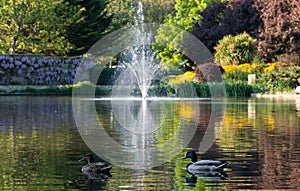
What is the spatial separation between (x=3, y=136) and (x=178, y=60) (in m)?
40.0

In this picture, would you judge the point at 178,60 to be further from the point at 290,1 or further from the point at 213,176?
the point at 213,176

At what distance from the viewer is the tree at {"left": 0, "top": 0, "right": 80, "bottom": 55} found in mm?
53938

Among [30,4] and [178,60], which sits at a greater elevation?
[30,4]

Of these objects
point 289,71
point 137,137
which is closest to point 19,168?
point 137,137

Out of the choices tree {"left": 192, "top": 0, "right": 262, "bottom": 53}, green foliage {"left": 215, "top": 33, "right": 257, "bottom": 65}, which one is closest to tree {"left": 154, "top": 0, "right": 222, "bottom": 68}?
tree {"left": 192, "top": 0, "right": 262, "bottom": 53}

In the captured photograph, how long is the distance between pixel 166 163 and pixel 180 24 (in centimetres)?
4700

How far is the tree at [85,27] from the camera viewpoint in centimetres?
5747

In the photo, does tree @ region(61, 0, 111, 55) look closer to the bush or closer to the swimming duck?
the bush

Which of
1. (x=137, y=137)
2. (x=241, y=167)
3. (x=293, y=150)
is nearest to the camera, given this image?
(x=241, y=167)

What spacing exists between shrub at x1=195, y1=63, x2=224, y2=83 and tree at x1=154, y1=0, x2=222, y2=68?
45.4 ft

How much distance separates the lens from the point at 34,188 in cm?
1099

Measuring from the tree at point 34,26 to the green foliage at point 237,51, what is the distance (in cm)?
1237

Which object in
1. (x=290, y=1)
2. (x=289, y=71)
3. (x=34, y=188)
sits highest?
(x=290, y=1)

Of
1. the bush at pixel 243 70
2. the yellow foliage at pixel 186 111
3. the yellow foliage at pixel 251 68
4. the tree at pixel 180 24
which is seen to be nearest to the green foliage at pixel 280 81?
the bush at pixel 243 70
